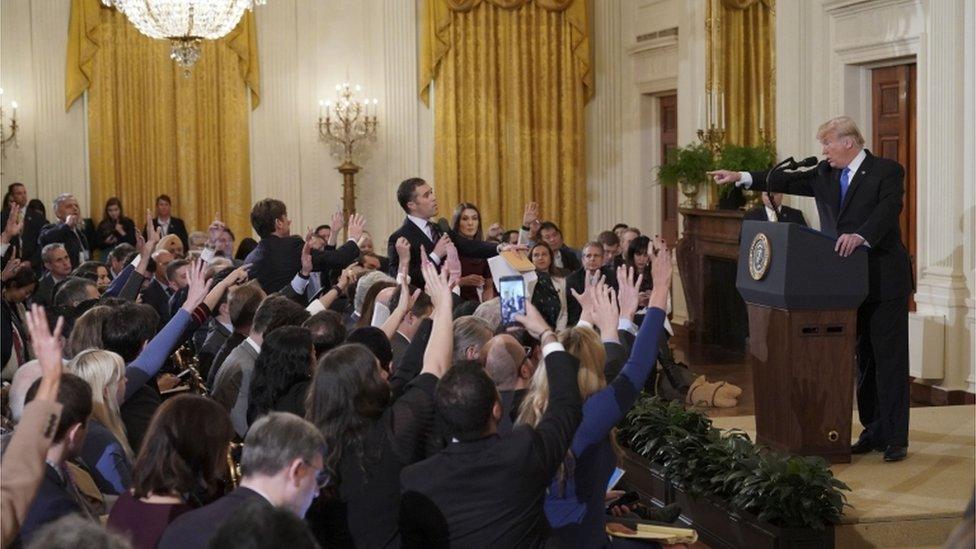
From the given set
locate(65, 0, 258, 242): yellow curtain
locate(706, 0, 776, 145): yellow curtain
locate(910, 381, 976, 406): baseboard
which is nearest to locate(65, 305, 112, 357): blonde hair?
locate(910, 381, 976, 406): baseboard

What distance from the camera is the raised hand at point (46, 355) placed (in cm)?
279

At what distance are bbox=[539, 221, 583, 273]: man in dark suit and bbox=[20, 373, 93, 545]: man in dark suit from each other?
736 centimetres

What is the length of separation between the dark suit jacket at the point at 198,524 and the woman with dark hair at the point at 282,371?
1.54 metres

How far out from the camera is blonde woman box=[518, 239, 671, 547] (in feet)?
13.8

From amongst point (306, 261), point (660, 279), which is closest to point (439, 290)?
point (660, 279)

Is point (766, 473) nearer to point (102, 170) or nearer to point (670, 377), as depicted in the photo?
point (670, 377)

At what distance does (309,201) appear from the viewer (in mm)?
15492

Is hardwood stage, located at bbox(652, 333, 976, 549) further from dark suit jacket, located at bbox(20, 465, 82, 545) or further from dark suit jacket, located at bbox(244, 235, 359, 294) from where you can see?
dark suit jacket, located at bbox(20, 465, 82, 545)

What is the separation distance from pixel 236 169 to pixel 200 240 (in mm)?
2971

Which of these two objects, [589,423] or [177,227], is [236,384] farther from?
[177,227]

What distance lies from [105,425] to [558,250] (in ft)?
23.5

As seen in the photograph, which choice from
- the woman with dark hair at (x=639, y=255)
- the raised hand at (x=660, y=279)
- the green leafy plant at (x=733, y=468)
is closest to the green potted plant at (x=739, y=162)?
the woman with dark hair at (x=639, y=255)

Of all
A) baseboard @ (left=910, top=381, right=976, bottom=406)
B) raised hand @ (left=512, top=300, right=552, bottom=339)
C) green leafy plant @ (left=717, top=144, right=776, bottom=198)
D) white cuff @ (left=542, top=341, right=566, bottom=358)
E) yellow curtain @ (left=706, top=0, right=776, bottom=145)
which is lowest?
baseboard @ (left=910, top=381, right=976, bottom=406)

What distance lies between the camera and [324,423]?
3838 mm
